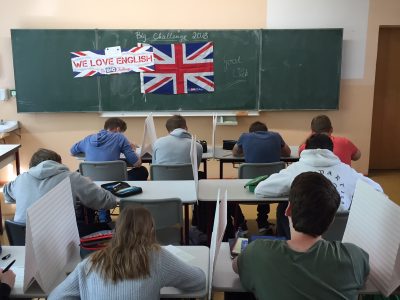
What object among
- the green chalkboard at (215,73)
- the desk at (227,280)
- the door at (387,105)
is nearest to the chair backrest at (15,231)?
the desk at (227,280)

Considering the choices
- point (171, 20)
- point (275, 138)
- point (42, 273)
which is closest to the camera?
point (42, 273)

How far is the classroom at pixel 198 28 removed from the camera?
215 inches

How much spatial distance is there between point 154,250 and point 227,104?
14.2 feet

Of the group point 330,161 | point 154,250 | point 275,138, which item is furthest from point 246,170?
point 154,250

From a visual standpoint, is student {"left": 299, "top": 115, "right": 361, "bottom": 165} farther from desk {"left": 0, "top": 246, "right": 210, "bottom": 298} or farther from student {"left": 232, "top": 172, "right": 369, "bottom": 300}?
student {"left": 232, "top": 172, "right": 369, "bottom": 300}

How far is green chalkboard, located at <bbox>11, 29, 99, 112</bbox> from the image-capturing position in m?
5.44

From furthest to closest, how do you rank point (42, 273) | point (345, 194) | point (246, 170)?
point (246, 170)
point (345, 194)
point (42, 273)

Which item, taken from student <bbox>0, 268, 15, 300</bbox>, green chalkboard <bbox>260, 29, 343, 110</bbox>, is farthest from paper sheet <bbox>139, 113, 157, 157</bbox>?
student <bbox>0, 268, 15, 300</bbox>

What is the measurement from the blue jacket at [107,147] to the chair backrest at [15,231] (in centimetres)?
157

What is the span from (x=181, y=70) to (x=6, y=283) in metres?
4.28

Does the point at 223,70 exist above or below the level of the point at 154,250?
above

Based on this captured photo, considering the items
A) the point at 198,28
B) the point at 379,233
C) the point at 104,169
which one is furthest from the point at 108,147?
the point at 379,233

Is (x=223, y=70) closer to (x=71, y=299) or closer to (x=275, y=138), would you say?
(x=275, y=138)

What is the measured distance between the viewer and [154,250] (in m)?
1.57
